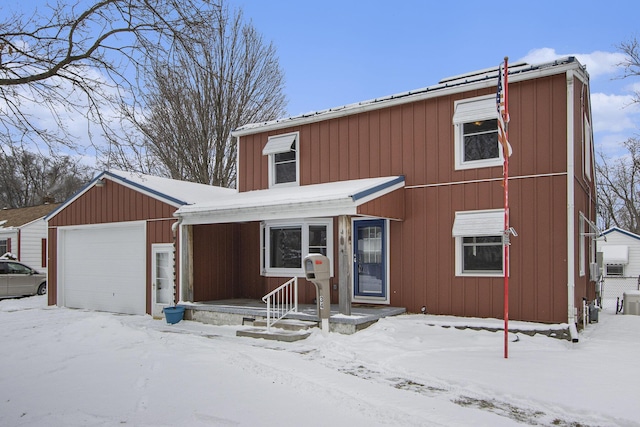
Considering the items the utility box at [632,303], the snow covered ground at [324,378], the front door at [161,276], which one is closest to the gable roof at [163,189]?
the front door at [161,276]

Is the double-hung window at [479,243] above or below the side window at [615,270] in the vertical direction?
above

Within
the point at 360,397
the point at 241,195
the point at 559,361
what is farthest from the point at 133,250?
the point at 559,361

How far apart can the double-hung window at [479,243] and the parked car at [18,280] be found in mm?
16123

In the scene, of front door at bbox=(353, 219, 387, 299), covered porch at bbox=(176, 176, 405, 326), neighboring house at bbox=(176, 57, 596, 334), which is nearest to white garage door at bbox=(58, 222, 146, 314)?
covered porch at bbox=(176, 176, 405, 326)

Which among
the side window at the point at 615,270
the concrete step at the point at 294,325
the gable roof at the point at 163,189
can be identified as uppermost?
the gable roof at the point at 163,189

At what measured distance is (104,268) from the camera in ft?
49.1

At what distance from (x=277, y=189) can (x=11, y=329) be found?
22.3 feet

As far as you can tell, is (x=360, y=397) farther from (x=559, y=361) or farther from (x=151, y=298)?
(x=151, y=298)

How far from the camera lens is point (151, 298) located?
13.5m

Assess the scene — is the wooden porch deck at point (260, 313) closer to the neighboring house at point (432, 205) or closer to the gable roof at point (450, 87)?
the neighboring house at point (432, 205)

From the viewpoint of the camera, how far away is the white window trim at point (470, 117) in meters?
10.2

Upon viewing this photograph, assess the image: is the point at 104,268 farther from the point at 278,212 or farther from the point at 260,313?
the point at 278,212

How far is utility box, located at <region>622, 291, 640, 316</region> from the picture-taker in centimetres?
1341

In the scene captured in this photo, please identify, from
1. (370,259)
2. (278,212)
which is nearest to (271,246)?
(278,212)
